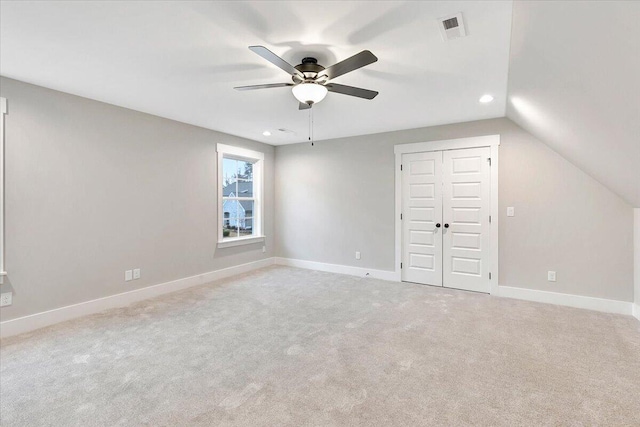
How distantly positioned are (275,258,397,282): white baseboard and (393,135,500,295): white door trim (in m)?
0.19

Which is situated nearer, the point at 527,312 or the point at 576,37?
the point at 576,37

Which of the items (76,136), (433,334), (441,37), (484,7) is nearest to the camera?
(484,7)

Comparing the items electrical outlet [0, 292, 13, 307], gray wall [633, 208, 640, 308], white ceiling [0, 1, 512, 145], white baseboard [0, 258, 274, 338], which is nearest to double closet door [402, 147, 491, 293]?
white ceiling [0, 1, 512, 145]

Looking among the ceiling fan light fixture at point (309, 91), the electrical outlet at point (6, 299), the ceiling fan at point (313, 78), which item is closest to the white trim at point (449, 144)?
the ceiling fan at point (313, 78)

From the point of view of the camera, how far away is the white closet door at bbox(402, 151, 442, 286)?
454 centimetres

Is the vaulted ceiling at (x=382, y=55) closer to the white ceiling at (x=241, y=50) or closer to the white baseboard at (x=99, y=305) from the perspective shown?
the white ceiling at (x=241, y=50)

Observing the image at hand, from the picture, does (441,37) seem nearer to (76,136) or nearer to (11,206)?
(76,136)

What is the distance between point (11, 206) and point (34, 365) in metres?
1.57

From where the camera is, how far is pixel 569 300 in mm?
3678

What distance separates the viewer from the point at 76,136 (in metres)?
3.31

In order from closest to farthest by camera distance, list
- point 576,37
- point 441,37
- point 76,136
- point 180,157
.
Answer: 1. point 576,37
2. point 441,37
3. point 76,136
4. point 180,157

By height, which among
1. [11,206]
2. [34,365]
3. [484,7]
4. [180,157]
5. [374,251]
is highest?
[484,7]

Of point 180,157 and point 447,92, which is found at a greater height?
point 447,92

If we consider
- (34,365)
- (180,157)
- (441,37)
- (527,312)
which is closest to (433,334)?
(527,312)
